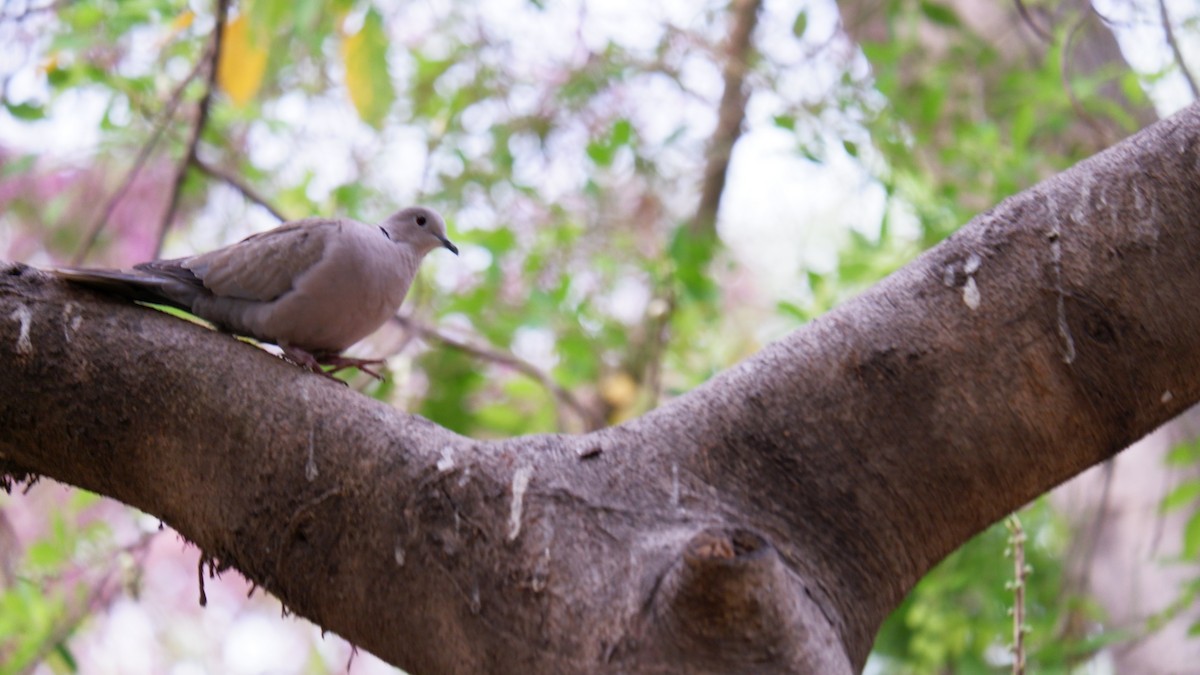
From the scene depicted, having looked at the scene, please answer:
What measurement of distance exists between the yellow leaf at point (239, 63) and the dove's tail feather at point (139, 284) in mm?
1850

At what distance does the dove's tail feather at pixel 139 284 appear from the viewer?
5.49 feet

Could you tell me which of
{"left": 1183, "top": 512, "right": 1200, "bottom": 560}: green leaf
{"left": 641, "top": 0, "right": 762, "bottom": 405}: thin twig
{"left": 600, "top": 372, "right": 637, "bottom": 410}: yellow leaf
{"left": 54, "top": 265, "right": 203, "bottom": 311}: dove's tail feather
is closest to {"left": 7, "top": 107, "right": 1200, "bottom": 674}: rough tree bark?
{"left": 54, "top": 265, "right": 203, "bottom": 311}: dove's tail feather

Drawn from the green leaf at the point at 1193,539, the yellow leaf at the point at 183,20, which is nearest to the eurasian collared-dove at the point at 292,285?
the yellow leaf at the point at 183,20

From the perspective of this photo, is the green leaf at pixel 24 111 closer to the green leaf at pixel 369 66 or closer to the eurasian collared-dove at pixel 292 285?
the green leaf at pixel 369 66

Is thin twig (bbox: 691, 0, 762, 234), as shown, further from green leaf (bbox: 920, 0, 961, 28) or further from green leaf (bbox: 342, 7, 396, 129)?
green leaf (bbox: 342, 7, 396, 129)

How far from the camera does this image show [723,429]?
1.58 metres

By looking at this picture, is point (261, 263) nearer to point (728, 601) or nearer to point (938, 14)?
point (728, 601)

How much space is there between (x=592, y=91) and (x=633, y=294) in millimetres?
1120

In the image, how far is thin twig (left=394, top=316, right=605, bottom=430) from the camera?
3.46 meters

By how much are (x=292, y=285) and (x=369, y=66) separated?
1.57 metres

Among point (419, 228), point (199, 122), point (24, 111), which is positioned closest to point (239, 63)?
point (199, 122)

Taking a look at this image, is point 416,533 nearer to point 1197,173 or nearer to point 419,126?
point 1197,173

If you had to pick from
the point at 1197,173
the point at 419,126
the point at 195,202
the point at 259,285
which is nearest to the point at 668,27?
the point at 419,126

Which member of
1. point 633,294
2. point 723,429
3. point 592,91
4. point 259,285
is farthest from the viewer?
point 633,294
